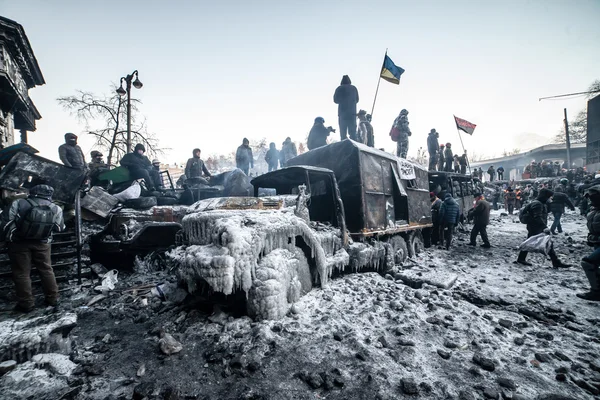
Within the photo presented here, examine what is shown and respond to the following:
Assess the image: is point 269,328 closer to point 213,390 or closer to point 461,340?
point 213,390

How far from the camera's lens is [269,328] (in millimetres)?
2961

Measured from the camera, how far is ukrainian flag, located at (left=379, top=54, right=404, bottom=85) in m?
9.34

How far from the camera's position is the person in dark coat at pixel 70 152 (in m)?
6.60

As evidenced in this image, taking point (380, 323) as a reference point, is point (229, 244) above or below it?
above

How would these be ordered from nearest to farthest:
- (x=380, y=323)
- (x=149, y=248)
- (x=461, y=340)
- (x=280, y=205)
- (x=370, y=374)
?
(x=370, y=374), (x=461, y=340), (x=380, y=323), (x=280, y=205), (x=149, y=248)

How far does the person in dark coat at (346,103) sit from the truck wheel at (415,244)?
4.11 meters

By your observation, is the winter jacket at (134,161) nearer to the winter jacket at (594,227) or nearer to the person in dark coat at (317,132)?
the person in dark coat at (317,132)

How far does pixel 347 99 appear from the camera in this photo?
8531mm

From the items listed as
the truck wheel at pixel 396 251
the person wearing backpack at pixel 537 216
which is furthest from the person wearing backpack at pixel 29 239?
the person wearing backpack at pixel 537 216

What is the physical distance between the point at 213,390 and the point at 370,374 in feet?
4.68

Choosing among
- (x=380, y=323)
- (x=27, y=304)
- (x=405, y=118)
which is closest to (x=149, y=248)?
(x=27, y=304)

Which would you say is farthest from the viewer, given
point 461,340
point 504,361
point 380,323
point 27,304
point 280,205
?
point 280,205

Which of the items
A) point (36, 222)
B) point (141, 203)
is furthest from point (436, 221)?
point (36, 222)

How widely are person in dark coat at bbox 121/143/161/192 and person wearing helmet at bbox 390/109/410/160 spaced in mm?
10197
